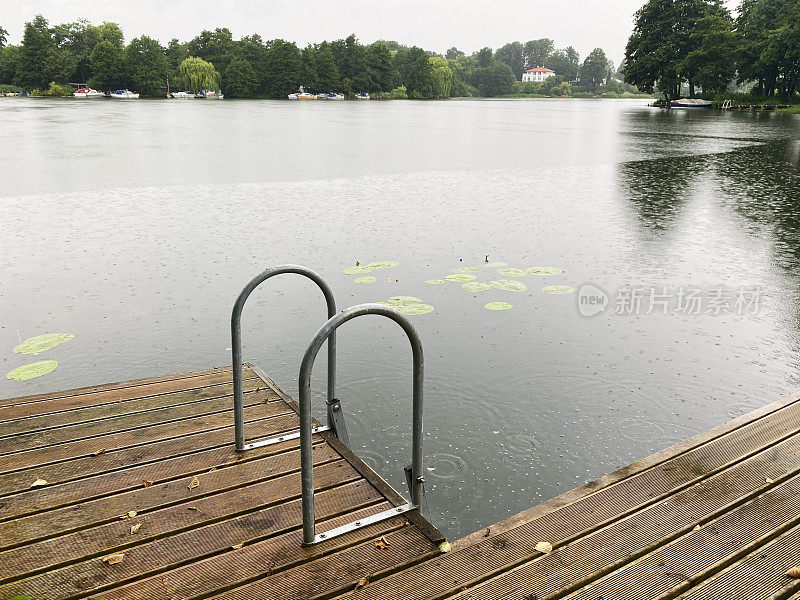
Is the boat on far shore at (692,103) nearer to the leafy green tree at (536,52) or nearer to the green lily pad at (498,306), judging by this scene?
the green lily pad at (498,306)

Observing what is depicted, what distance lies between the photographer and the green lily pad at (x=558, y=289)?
19.1 ft

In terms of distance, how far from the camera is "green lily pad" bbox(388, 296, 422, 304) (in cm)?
546

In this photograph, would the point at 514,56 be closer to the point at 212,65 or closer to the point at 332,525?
the point at 212,65

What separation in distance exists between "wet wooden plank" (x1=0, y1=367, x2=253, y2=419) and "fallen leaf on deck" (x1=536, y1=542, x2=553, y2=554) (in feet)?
6.55

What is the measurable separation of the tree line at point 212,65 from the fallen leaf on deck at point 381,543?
261 feet

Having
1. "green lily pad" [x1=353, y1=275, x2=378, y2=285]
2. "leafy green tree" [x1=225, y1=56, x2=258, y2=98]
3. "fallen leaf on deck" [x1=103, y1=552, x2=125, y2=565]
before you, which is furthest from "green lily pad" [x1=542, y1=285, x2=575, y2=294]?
"leafy green tree" [x1=225, y1=56, x2=258, y2=98]

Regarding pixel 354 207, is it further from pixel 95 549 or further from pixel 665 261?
pixel 95 549

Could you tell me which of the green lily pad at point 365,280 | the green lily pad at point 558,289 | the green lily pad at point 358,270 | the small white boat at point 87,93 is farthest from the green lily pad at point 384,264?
the small white boat at point 87,93

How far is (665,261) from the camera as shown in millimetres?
6879

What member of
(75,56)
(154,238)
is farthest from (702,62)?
(75,56)

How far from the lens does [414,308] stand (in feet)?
17.4

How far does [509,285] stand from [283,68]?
81.8 m

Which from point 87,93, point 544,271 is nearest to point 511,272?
point 544,271

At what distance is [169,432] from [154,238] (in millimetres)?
5293
